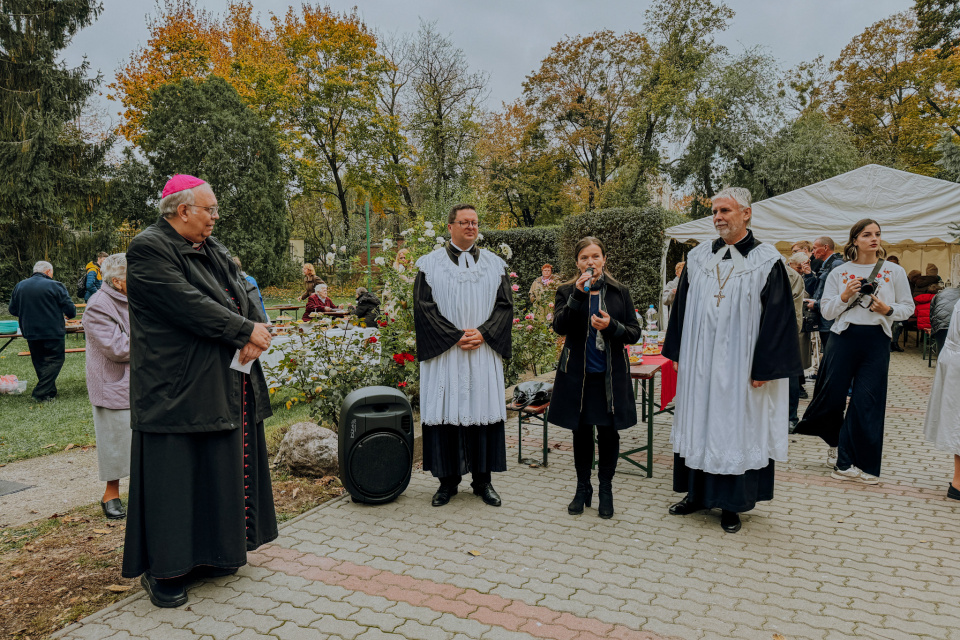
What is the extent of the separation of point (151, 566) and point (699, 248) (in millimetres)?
3754

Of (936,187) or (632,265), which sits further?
(632,265)

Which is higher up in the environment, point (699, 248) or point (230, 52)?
point (230, 52)

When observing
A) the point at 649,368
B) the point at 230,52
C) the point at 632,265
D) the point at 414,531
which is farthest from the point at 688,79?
the point at 414,531

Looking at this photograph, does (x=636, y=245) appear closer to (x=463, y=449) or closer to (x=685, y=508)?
(x=685, y=508)

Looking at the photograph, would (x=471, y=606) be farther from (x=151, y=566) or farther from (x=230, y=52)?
(x=230, y=52)

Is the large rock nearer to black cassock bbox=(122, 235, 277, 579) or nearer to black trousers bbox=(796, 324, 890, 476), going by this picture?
black cassock bbox=(122, 235, 277, 579)

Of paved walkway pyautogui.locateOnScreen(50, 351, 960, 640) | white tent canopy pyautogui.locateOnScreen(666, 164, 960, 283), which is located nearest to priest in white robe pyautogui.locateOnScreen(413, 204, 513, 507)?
paved walkway pyautogui.locateOnScreen(50, 351, 960, 640)

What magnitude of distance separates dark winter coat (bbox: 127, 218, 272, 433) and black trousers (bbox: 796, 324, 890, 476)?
175 inches

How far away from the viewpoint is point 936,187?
445 inches

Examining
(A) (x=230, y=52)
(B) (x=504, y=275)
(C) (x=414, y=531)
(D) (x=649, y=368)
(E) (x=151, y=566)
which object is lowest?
(C) (x=414, y=531)

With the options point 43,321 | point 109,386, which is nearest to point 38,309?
point 43,321

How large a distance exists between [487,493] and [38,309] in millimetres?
7560

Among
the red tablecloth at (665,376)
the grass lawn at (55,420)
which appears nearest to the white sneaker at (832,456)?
the red tablecloth at (665,376)

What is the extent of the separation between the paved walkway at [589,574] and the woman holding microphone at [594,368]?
0.45 meters
